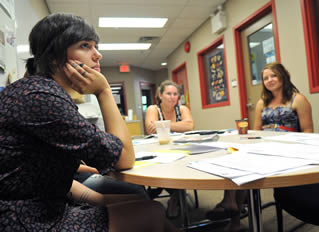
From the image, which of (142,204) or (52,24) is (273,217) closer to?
(142,204)

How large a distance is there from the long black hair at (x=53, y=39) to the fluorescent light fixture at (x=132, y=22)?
3.67 metres

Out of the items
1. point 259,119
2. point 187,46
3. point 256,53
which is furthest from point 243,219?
point 187,46

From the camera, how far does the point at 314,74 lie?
2512 mm

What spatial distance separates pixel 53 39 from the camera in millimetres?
818

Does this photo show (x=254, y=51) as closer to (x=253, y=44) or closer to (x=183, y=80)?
(x=253, y=44)

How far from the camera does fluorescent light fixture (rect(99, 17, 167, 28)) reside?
4272 millimetres

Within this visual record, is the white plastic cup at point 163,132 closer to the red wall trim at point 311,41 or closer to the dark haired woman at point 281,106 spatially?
the dark haired woman at point 281,106

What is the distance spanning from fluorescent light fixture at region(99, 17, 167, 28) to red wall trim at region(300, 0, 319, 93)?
2514mm

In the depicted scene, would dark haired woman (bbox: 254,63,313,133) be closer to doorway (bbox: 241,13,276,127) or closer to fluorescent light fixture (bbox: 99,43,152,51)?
doorway (bbox: 241,13,276,127)

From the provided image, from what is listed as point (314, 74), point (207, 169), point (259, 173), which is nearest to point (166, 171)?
point (207, 169)

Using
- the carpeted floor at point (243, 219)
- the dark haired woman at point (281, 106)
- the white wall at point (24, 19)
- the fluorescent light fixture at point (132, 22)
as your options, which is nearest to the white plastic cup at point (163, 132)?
the carpeted floor at point (243, 219)

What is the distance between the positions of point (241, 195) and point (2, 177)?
1.44m

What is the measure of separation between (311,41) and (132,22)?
307 cm

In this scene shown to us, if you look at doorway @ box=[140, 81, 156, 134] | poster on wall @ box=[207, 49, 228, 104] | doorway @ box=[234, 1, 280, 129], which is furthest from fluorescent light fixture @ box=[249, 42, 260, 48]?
doorway @ box=[140, 81, 156, 134]
